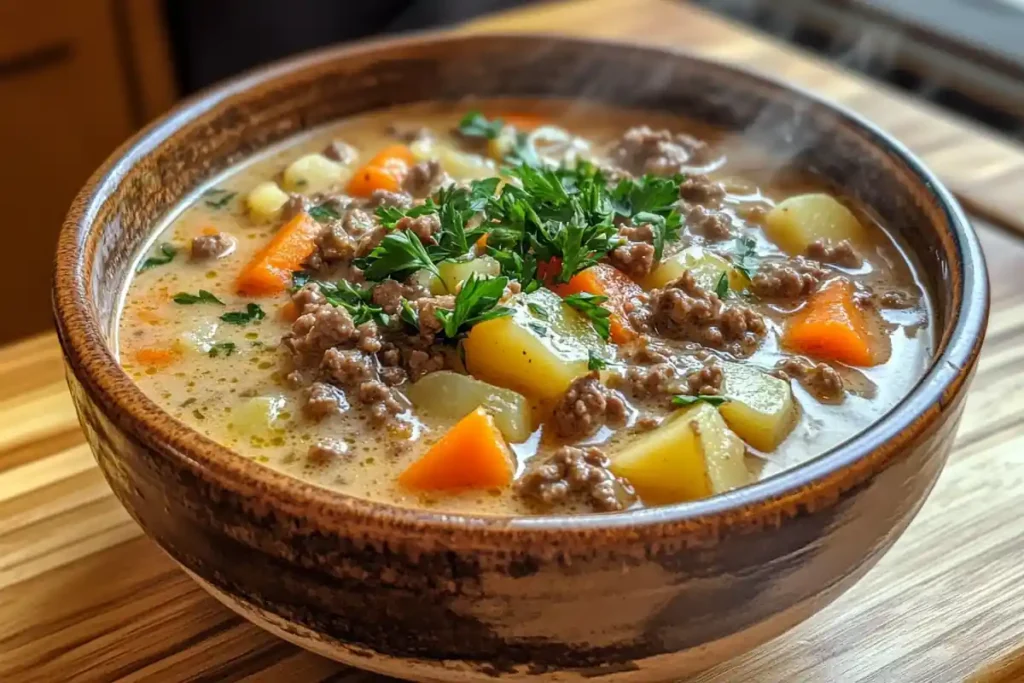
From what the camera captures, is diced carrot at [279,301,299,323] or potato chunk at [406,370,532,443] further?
diced carrot at [279,301,299,323]

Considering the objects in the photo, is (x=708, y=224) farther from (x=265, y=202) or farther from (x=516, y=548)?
(x=516, y=548)

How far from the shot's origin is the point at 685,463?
1443 mm

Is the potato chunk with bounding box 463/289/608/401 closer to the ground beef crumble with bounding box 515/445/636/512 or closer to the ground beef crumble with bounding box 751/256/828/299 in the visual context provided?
the ground beef crumble with bounding box 515/445/636/512

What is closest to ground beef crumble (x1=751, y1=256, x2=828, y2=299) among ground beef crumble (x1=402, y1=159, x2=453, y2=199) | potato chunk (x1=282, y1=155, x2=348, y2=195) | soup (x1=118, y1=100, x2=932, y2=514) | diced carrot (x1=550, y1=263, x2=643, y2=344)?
soup (x1=118, y1=100, x2=932, y2=514)

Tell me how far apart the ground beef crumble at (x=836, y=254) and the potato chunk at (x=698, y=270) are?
0.59 ft

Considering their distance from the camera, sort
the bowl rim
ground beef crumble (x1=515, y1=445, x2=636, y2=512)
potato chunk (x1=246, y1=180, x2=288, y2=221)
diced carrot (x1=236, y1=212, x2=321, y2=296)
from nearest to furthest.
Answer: the bowl rim
ground beef crumble (x1=515, y1=445, x2=636, y2=512)
diced carrot (x1=236, y1=212, x2=321, y2=296)
potato chunk (x1=246, y1=180, x2=288, y2=221)

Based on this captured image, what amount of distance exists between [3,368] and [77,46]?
237 cm

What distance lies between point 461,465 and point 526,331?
24cm

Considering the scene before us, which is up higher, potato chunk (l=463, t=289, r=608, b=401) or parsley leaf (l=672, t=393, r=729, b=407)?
potato chunk (l=463, t=289, r=608, b=401)

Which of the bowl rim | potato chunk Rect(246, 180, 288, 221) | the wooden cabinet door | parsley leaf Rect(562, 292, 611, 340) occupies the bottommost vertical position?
the wooden cabinet door

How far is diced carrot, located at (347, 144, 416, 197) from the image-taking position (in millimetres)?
2197

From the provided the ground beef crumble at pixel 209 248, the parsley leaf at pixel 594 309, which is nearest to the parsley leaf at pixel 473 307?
the parsley leaf at pixel 594 309

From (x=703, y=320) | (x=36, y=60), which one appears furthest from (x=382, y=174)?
(x=36, y=60)

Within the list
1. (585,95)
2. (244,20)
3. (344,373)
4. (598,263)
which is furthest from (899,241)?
(244,20)
